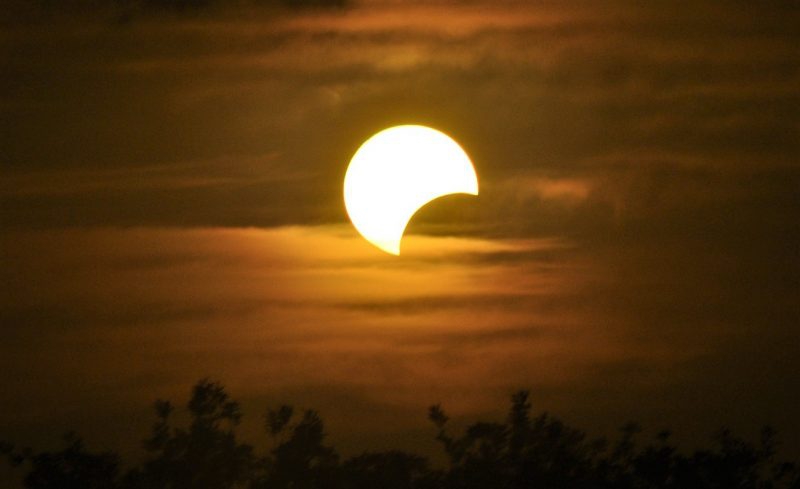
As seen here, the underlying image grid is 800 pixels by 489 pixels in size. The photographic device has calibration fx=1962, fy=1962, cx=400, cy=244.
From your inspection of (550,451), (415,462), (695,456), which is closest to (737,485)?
(695,456)

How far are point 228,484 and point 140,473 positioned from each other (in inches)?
59.6

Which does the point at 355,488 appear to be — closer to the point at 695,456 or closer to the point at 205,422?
the point at 205,422

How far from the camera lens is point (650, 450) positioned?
108 feet

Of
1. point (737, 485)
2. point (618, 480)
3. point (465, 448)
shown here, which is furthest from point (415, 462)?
point (737, 485)

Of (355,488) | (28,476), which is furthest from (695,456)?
(28,476)

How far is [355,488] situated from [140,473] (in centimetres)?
413

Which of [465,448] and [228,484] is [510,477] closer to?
[465,448]

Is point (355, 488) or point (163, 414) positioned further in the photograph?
point (163, 414)

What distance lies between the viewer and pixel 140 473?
3356 centimetres

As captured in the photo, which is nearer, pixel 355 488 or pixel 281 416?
pixel 355 488

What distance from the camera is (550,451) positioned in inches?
1292

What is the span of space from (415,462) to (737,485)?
Answer: 547 cm

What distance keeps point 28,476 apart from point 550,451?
348 inches

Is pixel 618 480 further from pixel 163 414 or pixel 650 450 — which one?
pixel 163 414
